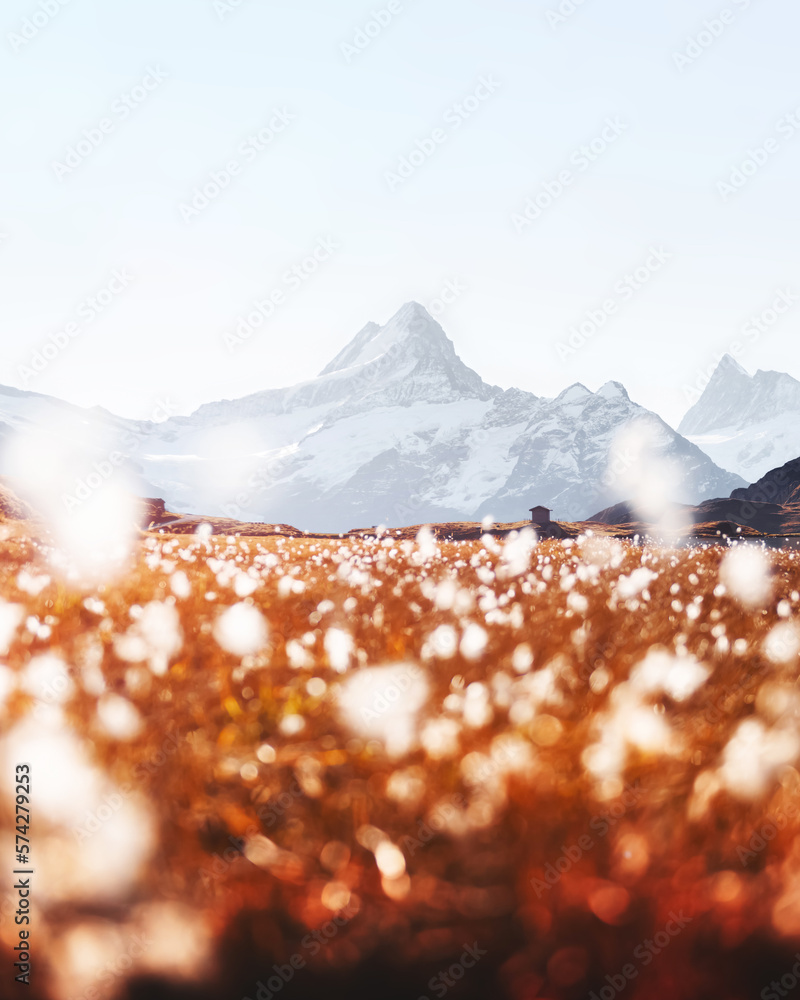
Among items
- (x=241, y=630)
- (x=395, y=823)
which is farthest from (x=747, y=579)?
(x=395, y=823)

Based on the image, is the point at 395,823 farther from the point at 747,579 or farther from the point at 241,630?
the point at 747,579

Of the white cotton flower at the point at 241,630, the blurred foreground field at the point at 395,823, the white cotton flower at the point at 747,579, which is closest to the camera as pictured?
the blurred foreground field at the point at 395,823

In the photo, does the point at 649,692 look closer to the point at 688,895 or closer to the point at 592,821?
the point at 592,821

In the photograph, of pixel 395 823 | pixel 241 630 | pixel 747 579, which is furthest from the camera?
pixel 747 579

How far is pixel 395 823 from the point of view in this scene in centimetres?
176

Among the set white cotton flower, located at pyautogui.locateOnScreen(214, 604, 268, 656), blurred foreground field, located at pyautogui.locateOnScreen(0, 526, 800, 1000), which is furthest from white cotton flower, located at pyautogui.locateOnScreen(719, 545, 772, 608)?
white cotton flower, located at pyautogui.locateOnScreen(214, 604, 268, 656)

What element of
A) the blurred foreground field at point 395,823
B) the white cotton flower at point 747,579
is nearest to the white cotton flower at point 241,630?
the blurred foreground field at point 395,823

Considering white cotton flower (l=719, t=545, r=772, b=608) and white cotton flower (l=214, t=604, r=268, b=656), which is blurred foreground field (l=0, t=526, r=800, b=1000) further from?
white cotton flower (l=719, t=545, r=772, b=608)

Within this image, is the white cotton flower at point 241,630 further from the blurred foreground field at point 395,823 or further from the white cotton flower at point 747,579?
the white cotton flower at point 747,579

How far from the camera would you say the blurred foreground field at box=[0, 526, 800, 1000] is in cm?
137

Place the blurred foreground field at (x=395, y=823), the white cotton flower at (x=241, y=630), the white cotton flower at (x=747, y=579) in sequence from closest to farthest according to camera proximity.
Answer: the blurred foreground field at (x=395, y=823) → the white cotton flower at (x=241, y=630) → the white cotton flower at (x=747, y=579)

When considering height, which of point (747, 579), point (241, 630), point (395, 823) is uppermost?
point (241, 630)

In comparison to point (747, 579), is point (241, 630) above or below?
above

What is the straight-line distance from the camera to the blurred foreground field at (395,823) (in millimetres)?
1368
